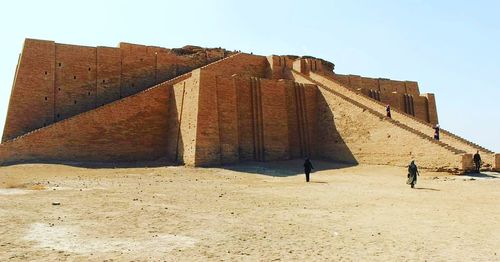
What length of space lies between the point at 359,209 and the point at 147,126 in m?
14.3

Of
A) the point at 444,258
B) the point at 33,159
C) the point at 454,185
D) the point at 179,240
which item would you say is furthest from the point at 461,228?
the point at 33,159

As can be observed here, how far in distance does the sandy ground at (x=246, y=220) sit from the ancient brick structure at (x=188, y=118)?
14.5 feet

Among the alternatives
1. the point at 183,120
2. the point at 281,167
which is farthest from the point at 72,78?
the point at 281,167

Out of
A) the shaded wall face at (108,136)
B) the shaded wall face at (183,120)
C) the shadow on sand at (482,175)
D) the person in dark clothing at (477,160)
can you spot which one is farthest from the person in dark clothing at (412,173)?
the shaded wall face at (108,136)

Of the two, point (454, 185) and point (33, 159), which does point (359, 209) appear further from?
point (33, 159)

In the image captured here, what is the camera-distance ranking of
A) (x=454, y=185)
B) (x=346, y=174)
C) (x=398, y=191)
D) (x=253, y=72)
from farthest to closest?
(x=253, y=72), (x=346, y=174), (x=454, y=185), (x=398, y=191)

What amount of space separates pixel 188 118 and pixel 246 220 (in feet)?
41.9

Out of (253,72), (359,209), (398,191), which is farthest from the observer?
(253,72)

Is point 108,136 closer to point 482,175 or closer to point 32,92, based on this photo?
point 32,92

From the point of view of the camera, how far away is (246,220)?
300 inches

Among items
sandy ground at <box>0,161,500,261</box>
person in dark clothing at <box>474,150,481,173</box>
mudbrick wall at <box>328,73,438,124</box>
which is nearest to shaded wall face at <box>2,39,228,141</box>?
sandy ground at <box>0,161,500,261</box>

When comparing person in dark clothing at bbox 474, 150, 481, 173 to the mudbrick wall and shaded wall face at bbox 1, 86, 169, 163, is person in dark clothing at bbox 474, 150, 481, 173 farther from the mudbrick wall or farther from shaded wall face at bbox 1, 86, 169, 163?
the mudbrick wall

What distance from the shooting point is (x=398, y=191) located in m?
12.3

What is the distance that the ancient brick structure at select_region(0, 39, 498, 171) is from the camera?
18.6 m
